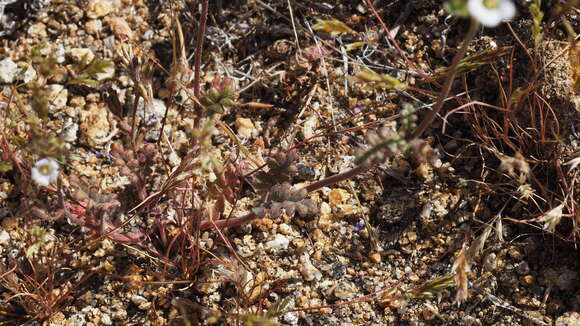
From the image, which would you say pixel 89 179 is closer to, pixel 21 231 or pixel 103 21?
pixel 21 231

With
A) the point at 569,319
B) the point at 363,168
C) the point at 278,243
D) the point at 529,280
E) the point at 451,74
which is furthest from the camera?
the point at 278,243

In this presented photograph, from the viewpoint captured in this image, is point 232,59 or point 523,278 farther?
point 232,59

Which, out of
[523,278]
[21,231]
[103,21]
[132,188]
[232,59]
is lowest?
[523,278]

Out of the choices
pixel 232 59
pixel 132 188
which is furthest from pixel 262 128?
pixel 132 188

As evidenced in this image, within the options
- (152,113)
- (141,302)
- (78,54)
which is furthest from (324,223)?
(78,54)

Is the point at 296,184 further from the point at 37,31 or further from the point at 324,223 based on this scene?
the point at 37,31

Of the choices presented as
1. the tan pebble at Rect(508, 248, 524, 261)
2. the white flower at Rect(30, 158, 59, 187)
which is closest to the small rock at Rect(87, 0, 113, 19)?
the white flower at Rect(30, 158, 59, 187)

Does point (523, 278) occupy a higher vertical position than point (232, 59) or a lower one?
lower

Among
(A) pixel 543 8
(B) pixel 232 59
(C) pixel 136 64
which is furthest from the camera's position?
(B) pixel 232 59
